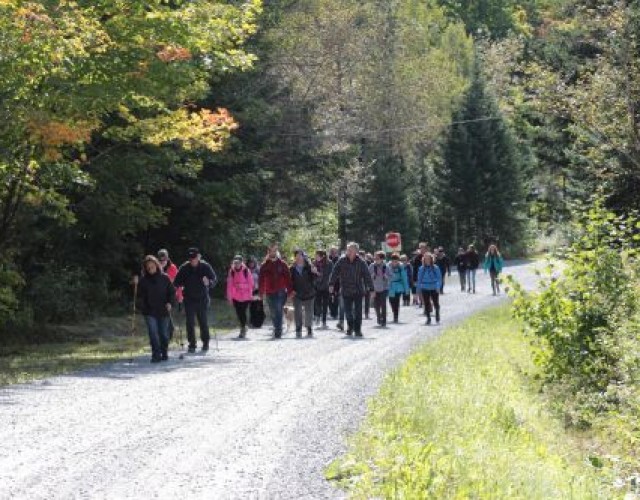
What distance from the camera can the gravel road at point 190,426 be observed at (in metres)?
8.81

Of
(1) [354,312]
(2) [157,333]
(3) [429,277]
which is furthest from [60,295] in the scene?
(2) [157,333]

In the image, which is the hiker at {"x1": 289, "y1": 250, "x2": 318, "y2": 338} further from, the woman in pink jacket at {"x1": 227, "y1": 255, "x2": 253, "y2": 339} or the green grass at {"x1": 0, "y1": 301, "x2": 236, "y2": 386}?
the green grass at {"x1": 0, "y1": 301, "x2": 236, "y2": 386}

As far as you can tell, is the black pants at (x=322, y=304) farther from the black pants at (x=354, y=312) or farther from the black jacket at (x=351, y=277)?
the black jacket at (x=351, y=277)

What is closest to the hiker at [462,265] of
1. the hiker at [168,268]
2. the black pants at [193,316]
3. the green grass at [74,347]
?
the green grass at [74,347]

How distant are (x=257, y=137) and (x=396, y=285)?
10.3 m

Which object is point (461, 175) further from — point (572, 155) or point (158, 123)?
point (158, 123)

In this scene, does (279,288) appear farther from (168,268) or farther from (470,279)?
(470,279)

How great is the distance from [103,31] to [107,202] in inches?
375

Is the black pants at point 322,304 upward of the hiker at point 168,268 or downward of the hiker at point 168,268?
downward

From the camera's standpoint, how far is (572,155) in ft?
108

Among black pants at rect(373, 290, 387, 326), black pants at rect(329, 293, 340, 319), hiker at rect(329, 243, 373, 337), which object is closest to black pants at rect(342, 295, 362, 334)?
hiker at rect(329, 243, 373, 337)

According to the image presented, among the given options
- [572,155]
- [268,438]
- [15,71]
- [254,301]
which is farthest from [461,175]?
[268,438]

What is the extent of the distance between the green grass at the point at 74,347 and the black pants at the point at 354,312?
12.8ft

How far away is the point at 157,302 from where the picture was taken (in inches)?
786
